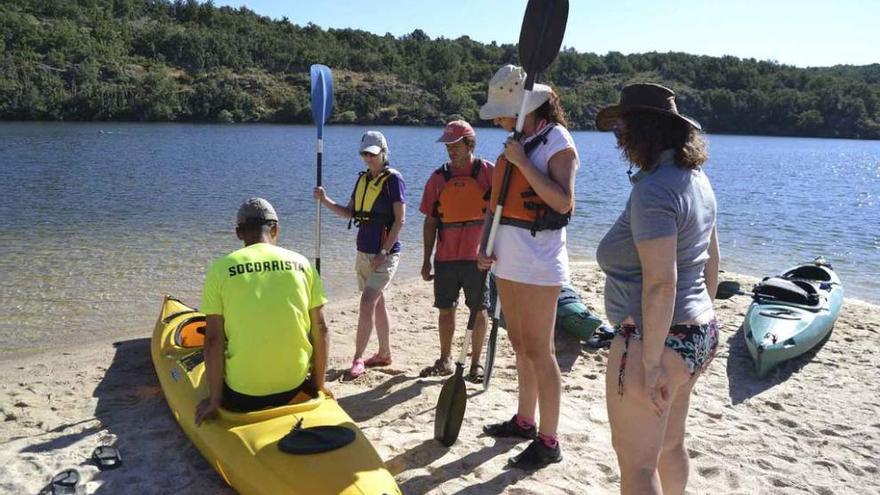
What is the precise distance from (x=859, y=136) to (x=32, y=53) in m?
104

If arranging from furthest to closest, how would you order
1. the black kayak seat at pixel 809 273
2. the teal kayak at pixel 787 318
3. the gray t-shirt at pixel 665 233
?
the black kayak seat at pixel 809 273 → the teal kayak at pixel 787 318 → the gray t-shirt at pixel 665 233

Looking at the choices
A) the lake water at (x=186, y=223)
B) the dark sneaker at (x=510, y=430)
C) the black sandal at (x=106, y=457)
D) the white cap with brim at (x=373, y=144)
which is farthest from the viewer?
the lake water at (x=186, y=223)

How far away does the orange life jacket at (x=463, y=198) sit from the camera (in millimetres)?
4520

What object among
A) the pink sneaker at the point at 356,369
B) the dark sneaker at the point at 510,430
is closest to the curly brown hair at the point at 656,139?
the dark sneaker at the point at 510,430

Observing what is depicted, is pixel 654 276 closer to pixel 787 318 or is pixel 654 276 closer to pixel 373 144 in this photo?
pixel 373 144

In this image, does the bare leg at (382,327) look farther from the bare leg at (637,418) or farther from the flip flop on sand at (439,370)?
the bare leg at (637,418)

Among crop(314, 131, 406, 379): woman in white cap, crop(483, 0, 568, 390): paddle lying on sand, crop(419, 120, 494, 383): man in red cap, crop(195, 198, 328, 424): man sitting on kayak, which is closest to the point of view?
crop(195, 198, 328, 424): man sitting on kayak

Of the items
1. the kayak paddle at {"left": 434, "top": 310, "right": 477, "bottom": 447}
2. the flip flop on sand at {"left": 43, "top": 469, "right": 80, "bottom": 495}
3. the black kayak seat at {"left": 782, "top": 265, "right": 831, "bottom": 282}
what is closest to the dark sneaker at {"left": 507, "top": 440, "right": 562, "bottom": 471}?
the kayak paddle at {"left": 434, "top": 310, "right": 477, "bottom": 447}

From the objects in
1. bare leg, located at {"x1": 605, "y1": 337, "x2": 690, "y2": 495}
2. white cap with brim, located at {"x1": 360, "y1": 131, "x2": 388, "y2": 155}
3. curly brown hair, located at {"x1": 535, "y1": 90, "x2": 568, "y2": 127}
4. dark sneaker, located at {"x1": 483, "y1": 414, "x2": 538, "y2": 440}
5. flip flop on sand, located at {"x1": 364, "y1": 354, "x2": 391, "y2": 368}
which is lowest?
flip flop on sand, located at {"x1": 364, "y1": 354, "x2": 391, "y2": 368}

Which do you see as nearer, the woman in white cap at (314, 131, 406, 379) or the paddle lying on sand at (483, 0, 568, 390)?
the paddle lying on sand at (483, 0, 568, 390)

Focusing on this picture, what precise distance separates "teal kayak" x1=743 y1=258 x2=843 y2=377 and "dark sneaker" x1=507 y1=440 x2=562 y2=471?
2.85 meters

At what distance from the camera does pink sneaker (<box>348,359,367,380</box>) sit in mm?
4934

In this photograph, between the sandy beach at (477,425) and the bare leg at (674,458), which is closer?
the bare leg at (674,458)

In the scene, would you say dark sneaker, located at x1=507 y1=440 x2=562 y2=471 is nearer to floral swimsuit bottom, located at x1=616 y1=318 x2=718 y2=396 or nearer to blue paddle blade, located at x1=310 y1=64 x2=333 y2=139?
floral swimsuit bottom, located at x1=616 y1=318 x2=718 y2=396
